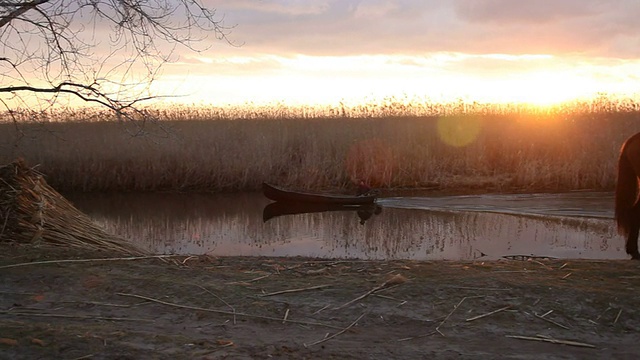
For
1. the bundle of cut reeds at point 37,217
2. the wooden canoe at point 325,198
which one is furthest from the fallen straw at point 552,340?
the wooden canoe at point 325,198

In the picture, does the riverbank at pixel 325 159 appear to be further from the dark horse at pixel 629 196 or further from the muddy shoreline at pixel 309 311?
the muddy shoreline at pixel 309 311

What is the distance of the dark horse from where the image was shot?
7.89 meters

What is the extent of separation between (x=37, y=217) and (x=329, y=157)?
37.9 ft

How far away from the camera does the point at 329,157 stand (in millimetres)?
17953

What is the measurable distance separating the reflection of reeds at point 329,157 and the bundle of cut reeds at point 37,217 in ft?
27.9

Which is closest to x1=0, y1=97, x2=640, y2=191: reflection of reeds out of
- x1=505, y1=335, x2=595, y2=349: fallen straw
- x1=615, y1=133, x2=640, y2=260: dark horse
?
x1=615, y1=133, x2=640, y2=260: dark horse

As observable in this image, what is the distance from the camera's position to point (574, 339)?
13.1ft

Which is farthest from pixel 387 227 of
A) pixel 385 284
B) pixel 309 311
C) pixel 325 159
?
pixel 309 311

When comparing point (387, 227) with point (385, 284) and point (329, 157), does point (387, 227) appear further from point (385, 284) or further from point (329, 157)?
point (385, 284)

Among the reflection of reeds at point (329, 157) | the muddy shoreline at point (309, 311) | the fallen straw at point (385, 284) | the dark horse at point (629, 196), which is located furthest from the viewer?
the reflection of reeds at point (329, 157)

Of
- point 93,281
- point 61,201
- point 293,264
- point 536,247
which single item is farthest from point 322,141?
point 93,281

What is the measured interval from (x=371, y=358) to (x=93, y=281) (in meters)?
2.52

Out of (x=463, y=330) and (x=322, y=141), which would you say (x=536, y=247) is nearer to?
(x=463, y=330)

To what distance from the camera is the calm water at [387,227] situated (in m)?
10.5
